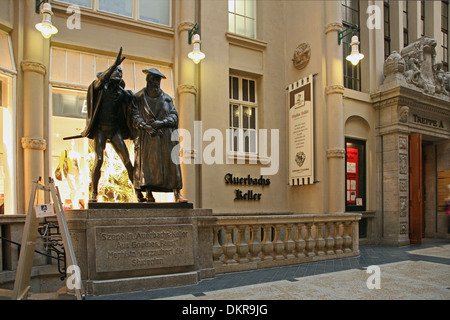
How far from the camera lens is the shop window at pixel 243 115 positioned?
42.5ft

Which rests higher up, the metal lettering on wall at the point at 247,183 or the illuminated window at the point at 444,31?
the illuminated window at the point at 444,31

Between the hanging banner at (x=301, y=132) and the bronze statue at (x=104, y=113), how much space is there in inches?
293

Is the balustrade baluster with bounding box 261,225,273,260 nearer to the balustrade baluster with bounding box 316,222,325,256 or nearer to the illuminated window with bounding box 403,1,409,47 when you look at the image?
the balustrade baluster with bounding box 316,222,325,256

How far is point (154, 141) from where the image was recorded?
6461 millimetres

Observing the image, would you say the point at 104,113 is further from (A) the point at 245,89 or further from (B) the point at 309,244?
(A) the point at 245,89

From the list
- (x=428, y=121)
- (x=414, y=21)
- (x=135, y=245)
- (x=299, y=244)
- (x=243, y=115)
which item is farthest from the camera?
(x=414, y=21)

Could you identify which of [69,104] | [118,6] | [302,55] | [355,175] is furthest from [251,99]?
[69,104]

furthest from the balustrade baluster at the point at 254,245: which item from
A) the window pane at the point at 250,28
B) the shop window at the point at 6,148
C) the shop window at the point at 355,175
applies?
the window pane at the point at 250,28

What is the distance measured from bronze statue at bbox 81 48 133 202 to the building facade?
374 centimetres

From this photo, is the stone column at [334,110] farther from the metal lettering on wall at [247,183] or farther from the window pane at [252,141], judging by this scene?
the window pane at [252,141]

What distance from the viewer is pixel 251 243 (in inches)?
313

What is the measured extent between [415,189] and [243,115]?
706cm
